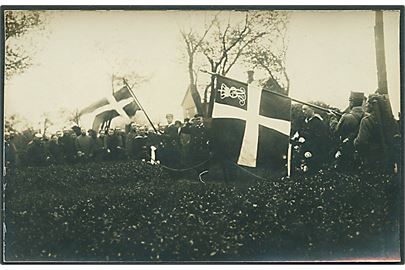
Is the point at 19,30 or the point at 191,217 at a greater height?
the point at 19,30

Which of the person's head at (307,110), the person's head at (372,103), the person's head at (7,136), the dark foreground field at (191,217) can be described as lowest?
the dark foreground field at (191,217)

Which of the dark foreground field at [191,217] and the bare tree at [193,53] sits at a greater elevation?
the bare tree at [193,53]

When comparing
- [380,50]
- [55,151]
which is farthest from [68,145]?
[380,50]

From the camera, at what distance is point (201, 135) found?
1403 mm

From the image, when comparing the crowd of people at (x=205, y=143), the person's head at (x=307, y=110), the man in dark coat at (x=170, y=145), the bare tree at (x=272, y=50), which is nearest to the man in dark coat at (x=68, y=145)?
the crowd of people at (x=205, y=143)

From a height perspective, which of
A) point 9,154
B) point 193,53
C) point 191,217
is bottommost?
point 191,217

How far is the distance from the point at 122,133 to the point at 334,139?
55cm

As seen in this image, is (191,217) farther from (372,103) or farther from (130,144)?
(372,103)

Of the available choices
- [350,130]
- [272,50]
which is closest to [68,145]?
[272,50]

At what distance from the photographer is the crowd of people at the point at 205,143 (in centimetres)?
139

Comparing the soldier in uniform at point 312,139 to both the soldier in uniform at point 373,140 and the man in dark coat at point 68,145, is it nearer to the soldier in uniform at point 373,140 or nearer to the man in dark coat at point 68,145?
the soldier in uniform at point 373,140

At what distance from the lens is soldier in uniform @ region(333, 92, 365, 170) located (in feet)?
4.57

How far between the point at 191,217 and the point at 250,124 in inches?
11.3

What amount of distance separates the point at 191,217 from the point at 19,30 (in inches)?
26.3
